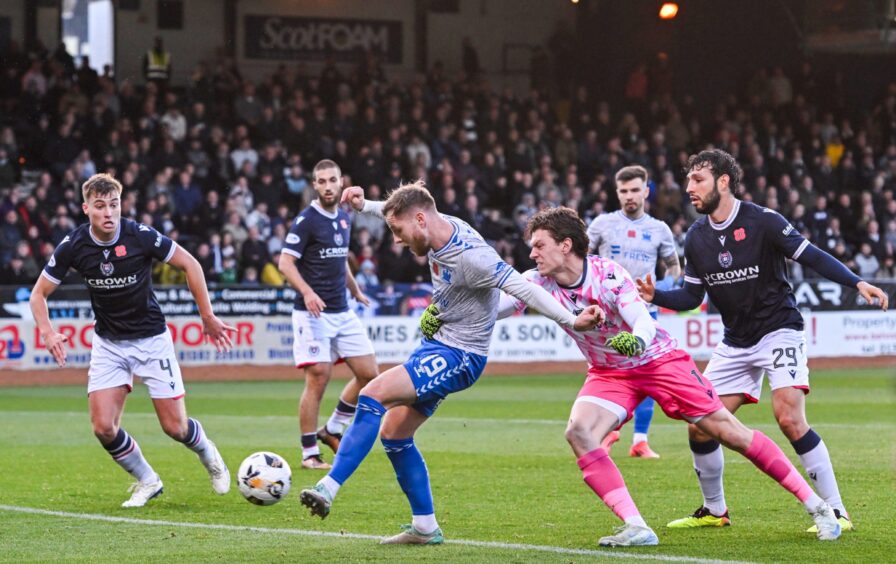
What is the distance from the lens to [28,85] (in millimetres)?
27547

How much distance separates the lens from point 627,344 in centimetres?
711

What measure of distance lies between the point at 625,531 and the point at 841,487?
3.36m

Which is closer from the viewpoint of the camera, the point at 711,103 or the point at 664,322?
the point at 664,322

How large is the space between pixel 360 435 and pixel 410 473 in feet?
1.51

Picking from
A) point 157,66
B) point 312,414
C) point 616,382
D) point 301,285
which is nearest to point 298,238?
point 301,285

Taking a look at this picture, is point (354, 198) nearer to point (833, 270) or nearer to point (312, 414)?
point (833, 270)

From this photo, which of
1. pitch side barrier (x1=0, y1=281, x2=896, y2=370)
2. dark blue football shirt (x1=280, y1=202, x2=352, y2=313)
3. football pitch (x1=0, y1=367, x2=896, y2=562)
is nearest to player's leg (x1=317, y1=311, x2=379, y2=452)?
dark blue football shirt (x1=280, y1=202, x2=352, y2=313)

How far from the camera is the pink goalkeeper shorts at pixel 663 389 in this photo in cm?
759

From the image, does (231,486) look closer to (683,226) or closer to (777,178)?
(683,226)

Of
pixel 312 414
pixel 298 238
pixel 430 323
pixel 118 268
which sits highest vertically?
pixel 298 238


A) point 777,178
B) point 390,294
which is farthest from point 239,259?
point 777,178

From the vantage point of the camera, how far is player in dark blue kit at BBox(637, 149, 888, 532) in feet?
26.9

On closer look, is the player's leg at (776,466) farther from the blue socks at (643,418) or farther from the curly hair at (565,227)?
the blue socks at (643,418)

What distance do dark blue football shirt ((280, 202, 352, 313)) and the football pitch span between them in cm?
145
